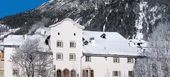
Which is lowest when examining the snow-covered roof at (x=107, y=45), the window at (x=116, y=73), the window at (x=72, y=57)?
the window at (x=116, y=73)

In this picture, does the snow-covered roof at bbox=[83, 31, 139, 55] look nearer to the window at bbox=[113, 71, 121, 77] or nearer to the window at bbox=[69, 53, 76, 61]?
the window at bbox=[69, 53, 76, 61]

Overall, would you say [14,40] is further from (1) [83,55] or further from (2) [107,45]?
(2) [107,45]

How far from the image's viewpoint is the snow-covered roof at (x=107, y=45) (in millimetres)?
85319

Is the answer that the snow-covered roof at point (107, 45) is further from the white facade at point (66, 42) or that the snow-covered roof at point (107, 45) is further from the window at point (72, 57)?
the window at point (72, 57)

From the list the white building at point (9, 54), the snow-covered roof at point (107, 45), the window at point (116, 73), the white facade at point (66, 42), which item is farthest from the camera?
the window at point (116, 73)

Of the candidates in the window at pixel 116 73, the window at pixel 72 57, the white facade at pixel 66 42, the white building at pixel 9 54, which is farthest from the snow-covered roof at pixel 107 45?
the white building at pixel 9 54

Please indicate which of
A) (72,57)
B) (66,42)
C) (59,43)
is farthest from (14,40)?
(72,57)

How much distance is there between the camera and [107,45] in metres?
88.1

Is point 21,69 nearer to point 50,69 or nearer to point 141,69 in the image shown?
point 50,69

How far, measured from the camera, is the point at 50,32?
3255 inches

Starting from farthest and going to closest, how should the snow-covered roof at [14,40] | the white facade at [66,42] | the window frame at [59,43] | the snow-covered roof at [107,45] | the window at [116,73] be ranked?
the window at [116,73], the snow-covered roof at [107,45], the window frame at [59,43], the white facade at [66,42], the snow-covered roof at [14,40]

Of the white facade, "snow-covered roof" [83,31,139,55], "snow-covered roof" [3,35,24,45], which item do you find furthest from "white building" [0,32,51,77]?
"snow-covered roof" [83,31,139,55]

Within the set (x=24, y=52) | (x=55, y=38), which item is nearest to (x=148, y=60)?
(x=55, y=38)

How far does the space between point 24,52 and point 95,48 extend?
576 inches
